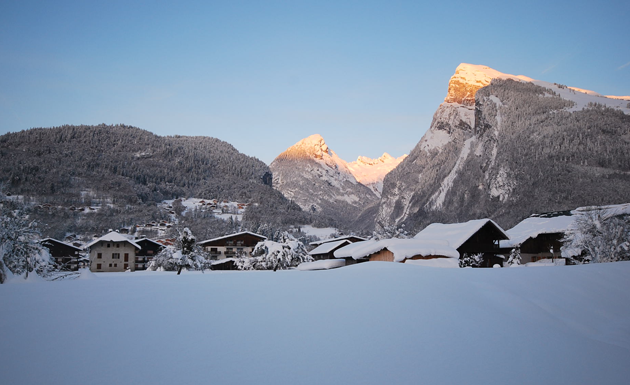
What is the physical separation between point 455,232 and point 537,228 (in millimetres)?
22744

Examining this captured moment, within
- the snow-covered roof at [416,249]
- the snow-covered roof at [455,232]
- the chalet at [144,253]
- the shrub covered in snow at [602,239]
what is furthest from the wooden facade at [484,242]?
the chalet at [144,253]

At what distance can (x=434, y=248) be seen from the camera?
3753 centimetres

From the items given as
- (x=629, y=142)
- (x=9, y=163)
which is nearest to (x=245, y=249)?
(x=629, y=142)

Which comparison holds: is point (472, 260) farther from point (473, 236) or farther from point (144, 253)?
point (144, 253)

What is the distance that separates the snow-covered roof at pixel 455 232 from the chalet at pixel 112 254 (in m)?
53.8

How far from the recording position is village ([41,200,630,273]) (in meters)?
38.3

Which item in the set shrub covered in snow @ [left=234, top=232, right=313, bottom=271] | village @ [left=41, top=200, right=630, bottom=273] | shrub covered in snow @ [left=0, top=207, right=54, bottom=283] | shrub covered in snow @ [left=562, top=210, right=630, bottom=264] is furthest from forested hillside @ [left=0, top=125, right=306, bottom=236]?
shrub covered in snow @ [left=562, top=210, right=630, bottom=264]

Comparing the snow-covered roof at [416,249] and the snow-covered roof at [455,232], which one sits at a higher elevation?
the snow-covered roof at [455,232]

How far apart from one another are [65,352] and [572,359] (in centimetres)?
899

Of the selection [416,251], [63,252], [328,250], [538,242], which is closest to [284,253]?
[416,251]

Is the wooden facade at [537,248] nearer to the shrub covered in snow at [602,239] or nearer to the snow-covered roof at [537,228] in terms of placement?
the snow-covered roof at [537,228]

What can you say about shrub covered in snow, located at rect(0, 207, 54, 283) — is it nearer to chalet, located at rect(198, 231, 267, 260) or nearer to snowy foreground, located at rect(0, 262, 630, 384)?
snowy foreground, located at rect(0, 262, 630, 384)

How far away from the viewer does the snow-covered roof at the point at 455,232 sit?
43375 mm

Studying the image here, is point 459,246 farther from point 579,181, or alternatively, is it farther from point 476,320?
point 579,181
